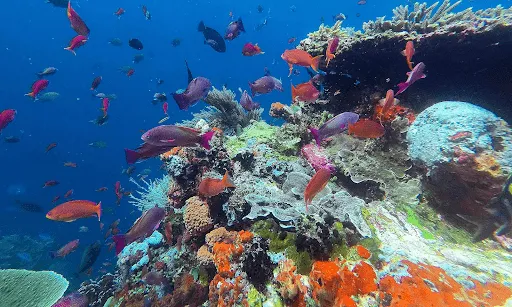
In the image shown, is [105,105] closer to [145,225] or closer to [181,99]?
[181,99]

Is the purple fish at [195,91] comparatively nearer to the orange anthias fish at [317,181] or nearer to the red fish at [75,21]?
the orange anthias fish at [317,181]

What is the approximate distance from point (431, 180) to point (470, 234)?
68cm

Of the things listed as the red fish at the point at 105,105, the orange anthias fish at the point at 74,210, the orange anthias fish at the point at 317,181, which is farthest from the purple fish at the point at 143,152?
the red fish at the point at 105,105

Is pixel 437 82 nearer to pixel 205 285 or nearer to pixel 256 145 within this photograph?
pixel 256 145

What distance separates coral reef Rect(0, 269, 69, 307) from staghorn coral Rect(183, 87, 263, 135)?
344 cm

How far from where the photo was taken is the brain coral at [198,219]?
351 centimetres

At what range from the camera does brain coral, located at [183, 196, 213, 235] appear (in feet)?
11.5

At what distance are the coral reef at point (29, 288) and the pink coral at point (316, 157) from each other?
4236 millimetres

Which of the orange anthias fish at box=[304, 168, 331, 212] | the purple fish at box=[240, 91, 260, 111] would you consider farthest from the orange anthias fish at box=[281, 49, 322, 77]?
the orange anthias fish at box=[304, 168, 331, 212]

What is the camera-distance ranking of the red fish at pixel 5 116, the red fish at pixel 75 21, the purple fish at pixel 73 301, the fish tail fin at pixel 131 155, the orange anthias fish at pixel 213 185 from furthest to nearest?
the red fish at pixel 75 21 < the red fish at pixel 5 116 < the purple fish at pixel 73 301 < the orange anthias fish at pixel 213 185 < the fish tail fin at pixel 131 155

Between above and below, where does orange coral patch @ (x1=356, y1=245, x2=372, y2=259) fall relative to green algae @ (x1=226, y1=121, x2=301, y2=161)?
below

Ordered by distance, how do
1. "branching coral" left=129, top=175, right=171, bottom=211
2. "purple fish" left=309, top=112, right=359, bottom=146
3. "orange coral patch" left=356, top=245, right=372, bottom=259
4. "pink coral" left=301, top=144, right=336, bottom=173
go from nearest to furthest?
1. "orange coral patch" left=356, top=245, right=372, bottom=259
2. "purple fish" left=309, top=112, right=359, bottom=146
3. "pink coral" left=301, top=144, right=336, bottom=173
4. "branching coral" left=129, top=175, right=171, bottom=211

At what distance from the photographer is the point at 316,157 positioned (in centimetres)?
422

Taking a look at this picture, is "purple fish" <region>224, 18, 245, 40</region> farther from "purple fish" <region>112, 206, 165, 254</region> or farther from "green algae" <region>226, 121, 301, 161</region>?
"purple fish" <region>112, 206, 165, 254</region>
